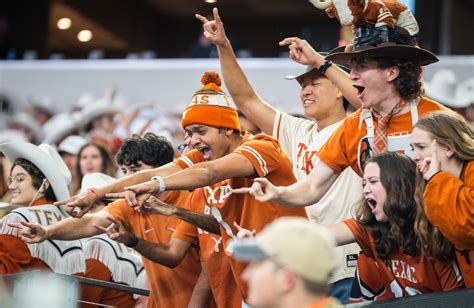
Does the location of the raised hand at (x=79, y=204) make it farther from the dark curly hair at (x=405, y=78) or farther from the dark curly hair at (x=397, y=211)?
the dark curly hair at (x=405, y=78)

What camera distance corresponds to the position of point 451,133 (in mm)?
4363

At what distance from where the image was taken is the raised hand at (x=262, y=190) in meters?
4.31

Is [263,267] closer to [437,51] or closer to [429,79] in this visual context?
[429,79]

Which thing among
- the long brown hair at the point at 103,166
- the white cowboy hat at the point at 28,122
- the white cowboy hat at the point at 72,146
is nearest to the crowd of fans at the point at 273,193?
the long brown hair at the point at 103,166

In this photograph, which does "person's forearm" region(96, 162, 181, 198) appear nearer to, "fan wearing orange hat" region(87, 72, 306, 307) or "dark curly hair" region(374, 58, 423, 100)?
"fan wearing orange hat" region(87, 72, 306, 307)

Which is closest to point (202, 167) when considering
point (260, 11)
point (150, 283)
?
point (150, 283)

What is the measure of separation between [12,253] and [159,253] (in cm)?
85

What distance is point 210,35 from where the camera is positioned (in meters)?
5.28

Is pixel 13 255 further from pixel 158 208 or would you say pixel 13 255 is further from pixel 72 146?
pixel 72 146

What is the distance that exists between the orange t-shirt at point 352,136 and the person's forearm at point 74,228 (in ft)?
4.48

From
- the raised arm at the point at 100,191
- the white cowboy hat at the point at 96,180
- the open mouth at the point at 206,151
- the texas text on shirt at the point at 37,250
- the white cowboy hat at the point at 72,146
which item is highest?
the open mouth at the point at 206,151

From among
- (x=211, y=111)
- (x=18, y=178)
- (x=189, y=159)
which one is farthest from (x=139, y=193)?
(x=18, y=178)

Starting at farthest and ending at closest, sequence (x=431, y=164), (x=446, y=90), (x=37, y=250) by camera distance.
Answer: (x=446, y=90), (x=37, y=250), (x=431, y=164)

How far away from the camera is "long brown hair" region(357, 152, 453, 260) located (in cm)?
438
